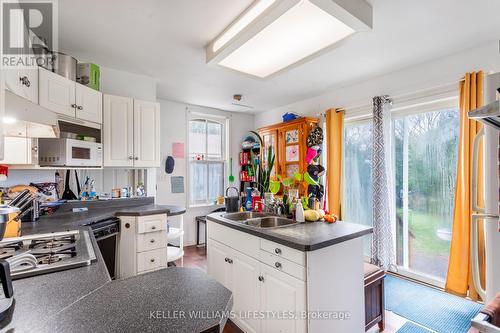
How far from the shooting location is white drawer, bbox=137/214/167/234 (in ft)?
7.51

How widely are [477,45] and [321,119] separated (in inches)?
74.3

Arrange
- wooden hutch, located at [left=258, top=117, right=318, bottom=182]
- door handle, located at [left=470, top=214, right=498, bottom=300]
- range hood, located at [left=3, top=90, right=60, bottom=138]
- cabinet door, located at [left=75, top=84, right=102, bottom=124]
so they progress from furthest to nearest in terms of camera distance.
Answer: wooden hutch, located at [left=258, top=117, right=318, bottom=182] → cabinet door, located at [left=75, top=84, right=102, bottom=124] → door handle, located at [left=470, top=214, right=498, bottom=300] → range hood, located at [left=3, top=90, right=60, bottom=138]

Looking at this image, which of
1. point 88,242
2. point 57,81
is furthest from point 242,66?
point 88,242

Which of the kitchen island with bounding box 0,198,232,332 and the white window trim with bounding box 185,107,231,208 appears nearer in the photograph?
the kitchen island with bounding box 0,198,232,332

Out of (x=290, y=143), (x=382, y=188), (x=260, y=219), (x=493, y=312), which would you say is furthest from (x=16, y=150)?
(x=382, y=188)

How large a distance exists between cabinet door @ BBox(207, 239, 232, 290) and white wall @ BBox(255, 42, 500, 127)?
2646mm

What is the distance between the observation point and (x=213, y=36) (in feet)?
6.85

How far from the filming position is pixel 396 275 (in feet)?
9.70

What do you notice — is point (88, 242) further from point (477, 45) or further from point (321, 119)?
point (477, 45)

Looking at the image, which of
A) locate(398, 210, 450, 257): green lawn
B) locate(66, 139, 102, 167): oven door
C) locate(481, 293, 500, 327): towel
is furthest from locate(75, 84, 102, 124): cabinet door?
locate(398, 210, 450, 257): green lawn

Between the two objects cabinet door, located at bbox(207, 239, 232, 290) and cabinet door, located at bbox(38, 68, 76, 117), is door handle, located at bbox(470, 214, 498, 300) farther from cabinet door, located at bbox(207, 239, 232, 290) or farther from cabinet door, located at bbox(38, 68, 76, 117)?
cabinet door, located at bbox(38, 68, 76, 117)

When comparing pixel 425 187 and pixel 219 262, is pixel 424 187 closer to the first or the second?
pixel 425 187

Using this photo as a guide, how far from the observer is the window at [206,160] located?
4.44 m

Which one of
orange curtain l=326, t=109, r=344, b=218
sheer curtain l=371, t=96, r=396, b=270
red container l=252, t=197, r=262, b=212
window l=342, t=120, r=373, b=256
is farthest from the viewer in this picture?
orange curtain l=326, t=109, r=344, b=218
